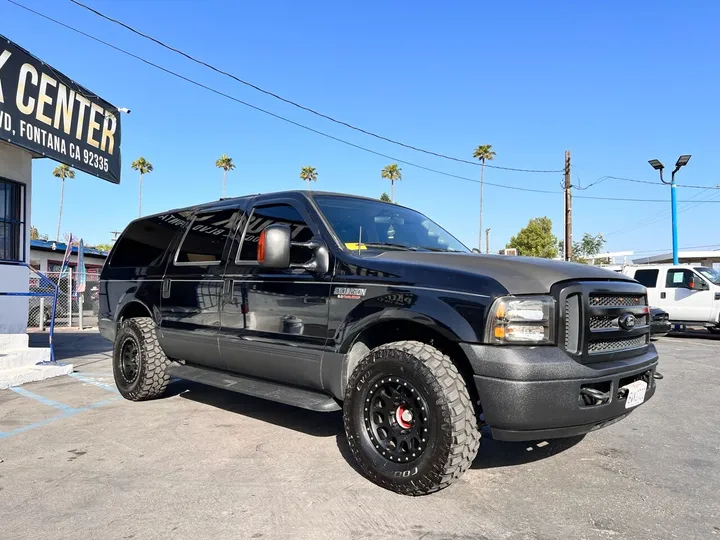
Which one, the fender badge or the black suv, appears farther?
the fender badge

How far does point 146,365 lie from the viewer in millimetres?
5309

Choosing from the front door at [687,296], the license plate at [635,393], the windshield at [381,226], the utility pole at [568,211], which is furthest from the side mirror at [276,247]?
the utility pole at [568,211]

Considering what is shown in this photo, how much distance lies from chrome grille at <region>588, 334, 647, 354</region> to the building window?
925 centimetres

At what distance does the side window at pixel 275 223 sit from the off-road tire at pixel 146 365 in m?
1.70

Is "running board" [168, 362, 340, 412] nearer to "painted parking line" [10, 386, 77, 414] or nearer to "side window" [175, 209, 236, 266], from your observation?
"side window" [175, 209, 236, 266]

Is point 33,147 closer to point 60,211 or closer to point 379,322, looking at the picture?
point 379,322

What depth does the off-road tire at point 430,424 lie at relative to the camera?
2.88 metres

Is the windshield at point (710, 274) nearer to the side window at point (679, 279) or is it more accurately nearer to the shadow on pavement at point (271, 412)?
the side window at point (679, 279)

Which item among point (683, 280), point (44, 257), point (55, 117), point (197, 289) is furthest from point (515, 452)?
point (44, 257)

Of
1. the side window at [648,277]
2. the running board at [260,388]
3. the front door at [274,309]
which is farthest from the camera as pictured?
the side window at [648,277]

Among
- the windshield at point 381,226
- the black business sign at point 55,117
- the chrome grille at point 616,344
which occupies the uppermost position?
the black business sign at point 55,117

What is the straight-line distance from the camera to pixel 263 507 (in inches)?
116

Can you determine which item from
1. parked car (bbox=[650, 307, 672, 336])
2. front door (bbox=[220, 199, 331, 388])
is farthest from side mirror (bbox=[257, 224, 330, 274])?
parked car (bbox=[650, 307, 672, 336])

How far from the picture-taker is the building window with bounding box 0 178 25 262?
870cm
